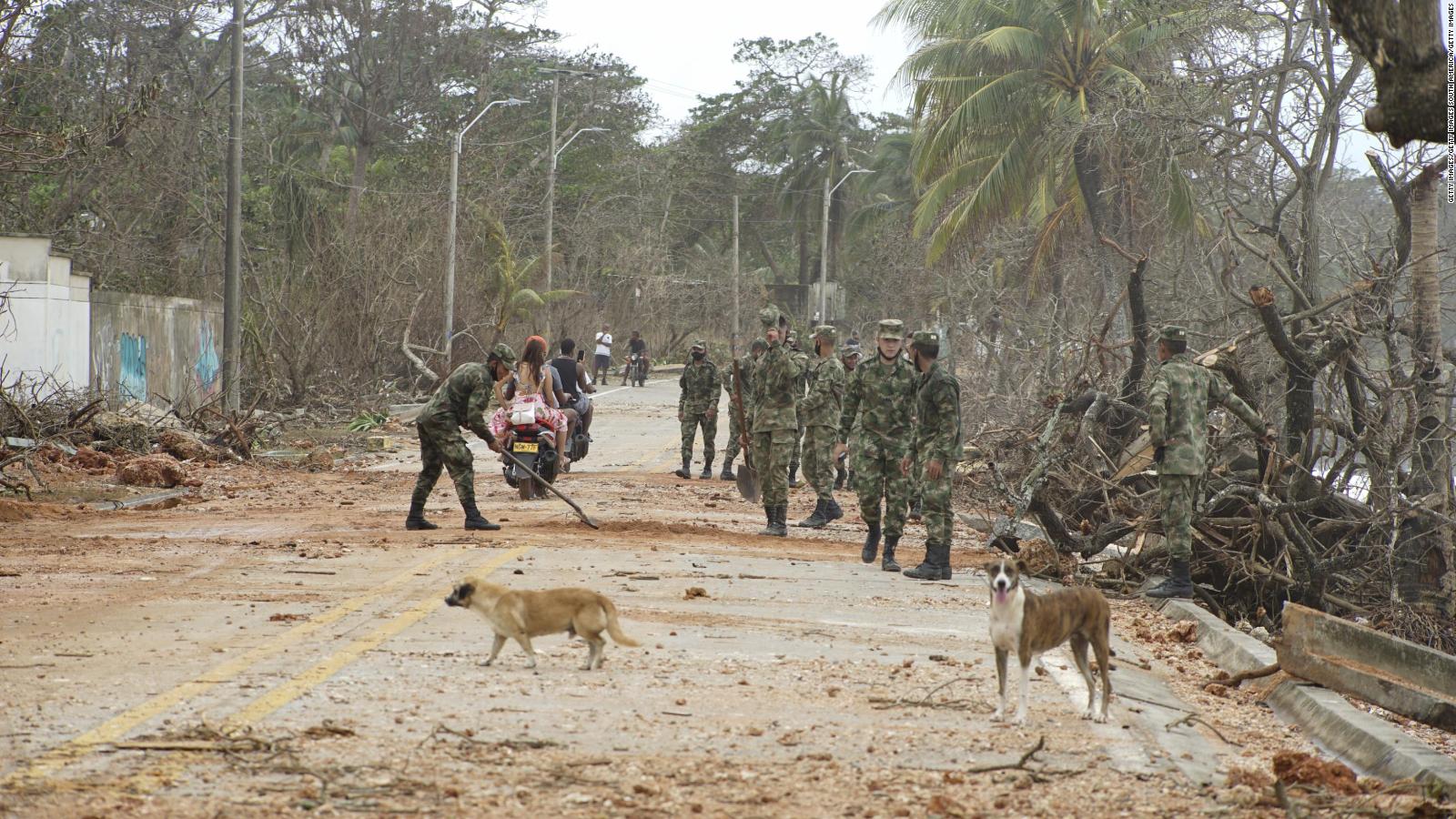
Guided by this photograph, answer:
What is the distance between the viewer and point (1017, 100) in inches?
1294

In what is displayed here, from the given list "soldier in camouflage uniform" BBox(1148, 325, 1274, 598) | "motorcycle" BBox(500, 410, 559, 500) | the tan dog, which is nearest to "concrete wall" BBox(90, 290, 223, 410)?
"motorcycle" BBox(500, 410, 559, 500)

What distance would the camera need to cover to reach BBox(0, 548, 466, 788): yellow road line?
5.32 metres

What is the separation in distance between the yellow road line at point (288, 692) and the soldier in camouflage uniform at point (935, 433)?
12.2 ft

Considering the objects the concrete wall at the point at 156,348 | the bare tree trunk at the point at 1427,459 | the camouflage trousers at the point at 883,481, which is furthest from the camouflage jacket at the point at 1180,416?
the concrete wall at the point at 156,348

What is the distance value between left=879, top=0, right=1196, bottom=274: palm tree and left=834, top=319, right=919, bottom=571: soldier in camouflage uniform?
745 inches

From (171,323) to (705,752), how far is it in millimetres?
22987

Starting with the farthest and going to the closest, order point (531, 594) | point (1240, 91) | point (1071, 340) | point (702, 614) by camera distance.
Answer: point (1240, 91) → point (1071, 340) → point (702, 614) → point (531, 594)

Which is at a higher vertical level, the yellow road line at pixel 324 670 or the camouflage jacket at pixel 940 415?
the camouflage jacket at pixel 940 415

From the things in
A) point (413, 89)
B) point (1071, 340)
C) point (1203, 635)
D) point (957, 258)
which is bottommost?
point (1203, 635)

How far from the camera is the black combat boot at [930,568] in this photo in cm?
1163

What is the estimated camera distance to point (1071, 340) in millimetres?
14984

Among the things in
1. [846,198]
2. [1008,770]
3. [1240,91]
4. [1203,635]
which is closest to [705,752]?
[1008,770]

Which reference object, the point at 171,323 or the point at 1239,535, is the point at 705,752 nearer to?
the point at 1239,535

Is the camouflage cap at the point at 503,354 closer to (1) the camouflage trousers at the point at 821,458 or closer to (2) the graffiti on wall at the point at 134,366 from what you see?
(1) the camouflage trousers at the point at 821,458
